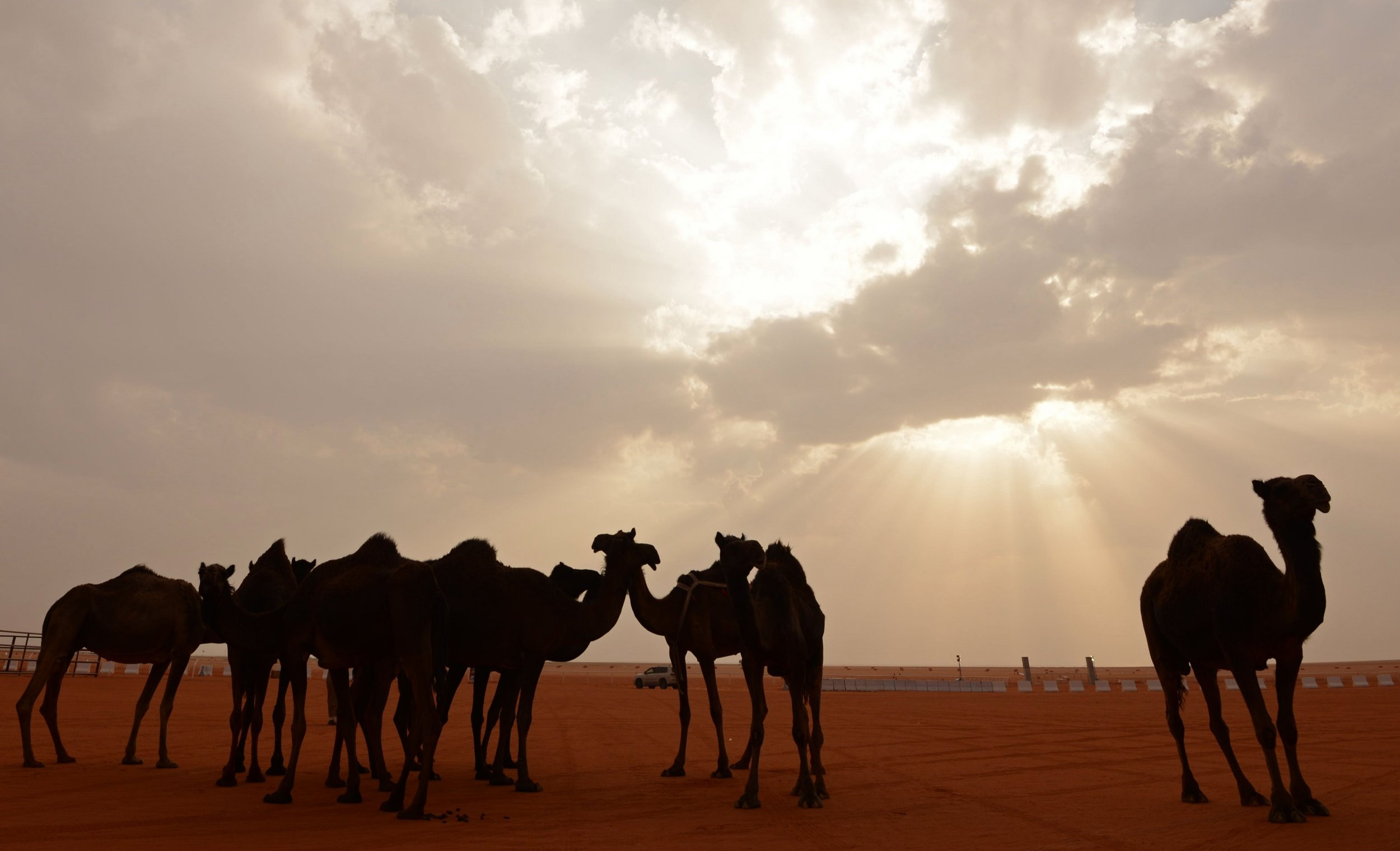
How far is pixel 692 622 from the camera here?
1449 cm

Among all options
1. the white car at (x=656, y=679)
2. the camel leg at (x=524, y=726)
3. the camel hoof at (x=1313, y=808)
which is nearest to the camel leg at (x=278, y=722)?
the camel leg at (x=524, y=726)

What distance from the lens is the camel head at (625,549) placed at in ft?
45.3

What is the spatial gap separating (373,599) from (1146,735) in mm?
19316

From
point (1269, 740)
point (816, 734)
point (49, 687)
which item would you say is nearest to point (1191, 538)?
point (1269, 740)

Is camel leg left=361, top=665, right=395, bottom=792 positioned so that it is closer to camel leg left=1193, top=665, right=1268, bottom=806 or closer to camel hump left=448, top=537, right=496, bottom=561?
camel hump left=448, top=537, right=496, bottom=561

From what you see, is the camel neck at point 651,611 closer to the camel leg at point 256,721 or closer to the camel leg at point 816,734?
the camel leg at point 816,734

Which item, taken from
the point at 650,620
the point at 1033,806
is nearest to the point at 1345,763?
the point at 1033,806

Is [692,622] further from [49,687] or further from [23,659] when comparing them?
[23,659]

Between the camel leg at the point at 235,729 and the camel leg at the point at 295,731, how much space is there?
4.20 ft

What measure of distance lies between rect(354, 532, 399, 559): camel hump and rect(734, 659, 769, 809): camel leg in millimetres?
5101

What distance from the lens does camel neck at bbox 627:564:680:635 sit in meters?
14.6

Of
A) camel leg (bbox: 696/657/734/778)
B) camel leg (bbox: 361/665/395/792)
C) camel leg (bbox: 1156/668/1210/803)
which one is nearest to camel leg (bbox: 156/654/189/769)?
camel leg (bbox: 361/665/395/792)

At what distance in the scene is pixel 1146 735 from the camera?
20453 mm

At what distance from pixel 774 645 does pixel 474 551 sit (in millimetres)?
5183
